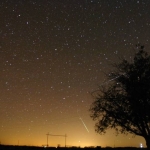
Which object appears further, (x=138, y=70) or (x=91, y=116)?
(x=91, y=116)

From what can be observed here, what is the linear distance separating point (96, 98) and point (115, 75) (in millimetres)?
2906

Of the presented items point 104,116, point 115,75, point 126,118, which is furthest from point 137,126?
point 115,75

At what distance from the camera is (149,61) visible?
28812mm

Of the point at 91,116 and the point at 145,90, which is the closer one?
the point at 145,90

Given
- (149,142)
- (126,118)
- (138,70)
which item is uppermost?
(138,70)

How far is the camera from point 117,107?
29672 mm

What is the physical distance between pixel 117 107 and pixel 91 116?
114 inches

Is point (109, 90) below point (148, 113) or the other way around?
the other way around

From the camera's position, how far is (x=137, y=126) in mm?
29703

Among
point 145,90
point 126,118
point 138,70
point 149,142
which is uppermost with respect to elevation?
point 138,70

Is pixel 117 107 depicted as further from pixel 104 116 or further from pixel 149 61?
pixel 149 61

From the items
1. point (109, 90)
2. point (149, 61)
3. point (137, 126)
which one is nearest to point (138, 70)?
point (149, 61)

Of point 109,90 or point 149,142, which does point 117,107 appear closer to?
point 109,90

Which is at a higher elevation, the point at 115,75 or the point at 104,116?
the point at 115,75
